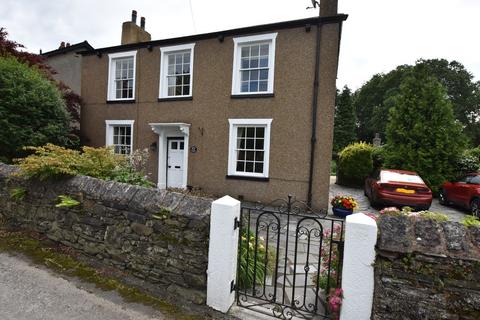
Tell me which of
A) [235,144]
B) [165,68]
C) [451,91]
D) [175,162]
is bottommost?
[175,162]

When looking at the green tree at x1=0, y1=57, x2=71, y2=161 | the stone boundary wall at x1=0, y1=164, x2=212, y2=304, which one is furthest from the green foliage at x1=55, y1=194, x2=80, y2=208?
the green tree at x1=0, y1=57, x2=71, y2=161

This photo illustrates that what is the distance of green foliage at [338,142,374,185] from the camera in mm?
14414

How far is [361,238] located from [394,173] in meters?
8.34

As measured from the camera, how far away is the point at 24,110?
892 centimetres

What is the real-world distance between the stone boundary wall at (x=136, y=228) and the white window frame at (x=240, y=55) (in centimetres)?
643

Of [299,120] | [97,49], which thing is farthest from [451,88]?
[97,49]

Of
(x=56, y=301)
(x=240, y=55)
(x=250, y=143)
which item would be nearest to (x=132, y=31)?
(x=240, y=55)

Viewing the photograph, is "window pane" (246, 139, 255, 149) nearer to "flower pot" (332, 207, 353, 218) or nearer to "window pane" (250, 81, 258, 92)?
"window pane" (250, 81, 258, 92)

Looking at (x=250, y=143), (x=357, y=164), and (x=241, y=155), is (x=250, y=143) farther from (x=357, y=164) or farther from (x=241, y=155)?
(x=357, y=164)

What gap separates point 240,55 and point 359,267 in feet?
27.6

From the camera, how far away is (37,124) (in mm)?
9250

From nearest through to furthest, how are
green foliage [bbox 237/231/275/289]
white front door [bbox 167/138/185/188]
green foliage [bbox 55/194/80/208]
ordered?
green foliage [bbox 237/231/275/289] → green foliage [bbox 55/194/80/208] → white front door [bbox 167/138/185/188]

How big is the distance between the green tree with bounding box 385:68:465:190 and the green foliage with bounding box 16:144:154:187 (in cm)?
1310

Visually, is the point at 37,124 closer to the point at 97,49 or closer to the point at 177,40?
the point at 97,49
